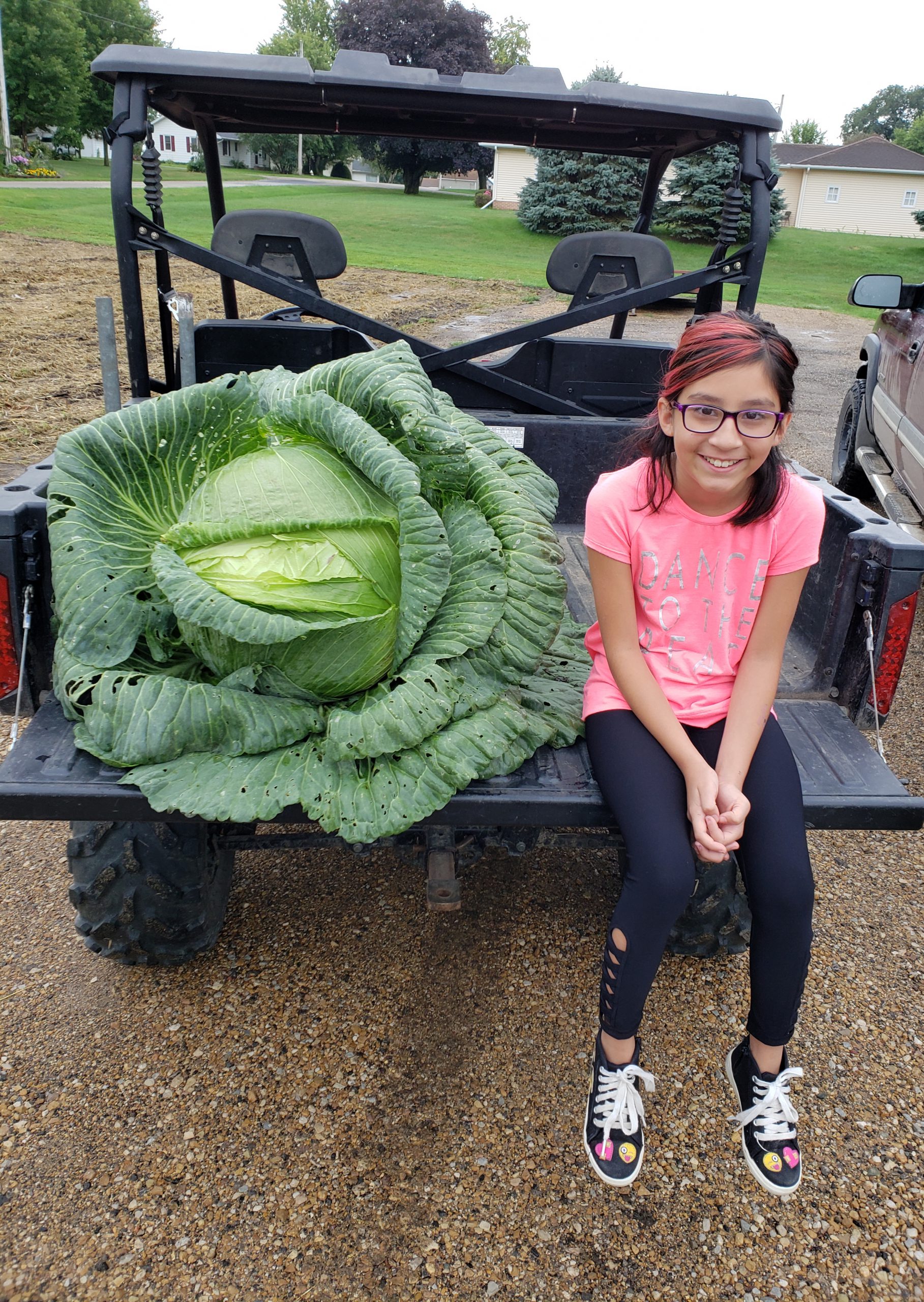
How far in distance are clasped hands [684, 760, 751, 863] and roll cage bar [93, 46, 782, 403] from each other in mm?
1937

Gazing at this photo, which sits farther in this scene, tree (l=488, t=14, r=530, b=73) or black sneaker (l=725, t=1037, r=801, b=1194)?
tree (l=488, t=14, r=530, b=73)

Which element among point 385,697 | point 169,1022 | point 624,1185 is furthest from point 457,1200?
point 385,697

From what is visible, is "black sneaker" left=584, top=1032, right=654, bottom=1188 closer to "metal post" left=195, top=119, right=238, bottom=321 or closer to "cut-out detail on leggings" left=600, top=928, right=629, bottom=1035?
"cut-out detail on leggings" left=600, top=928, right=629, bottom=1035

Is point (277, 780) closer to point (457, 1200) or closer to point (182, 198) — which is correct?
point (457, 1200)

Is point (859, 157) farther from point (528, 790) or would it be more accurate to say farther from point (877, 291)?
point (528, 790)

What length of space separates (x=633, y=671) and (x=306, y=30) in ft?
302

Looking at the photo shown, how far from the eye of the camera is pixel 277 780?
6.39ft

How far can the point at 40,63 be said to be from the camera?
131 feet

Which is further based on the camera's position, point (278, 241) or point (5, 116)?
point (5, 116)

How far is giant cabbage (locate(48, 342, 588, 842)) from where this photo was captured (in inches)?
76.0

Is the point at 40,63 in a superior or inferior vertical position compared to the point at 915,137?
inferior

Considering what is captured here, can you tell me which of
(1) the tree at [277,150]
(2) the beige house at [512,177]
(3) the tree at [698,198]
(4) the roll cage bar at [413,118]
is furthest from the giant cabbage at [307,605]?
(1) the tree at [277,150]

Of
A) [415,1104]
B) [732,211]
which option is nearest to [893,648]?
[415,1104]

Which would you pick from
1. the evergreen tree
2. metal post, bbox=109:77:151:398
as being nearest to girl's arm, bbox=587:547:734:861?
metal post, bbox=109:77:151:398
